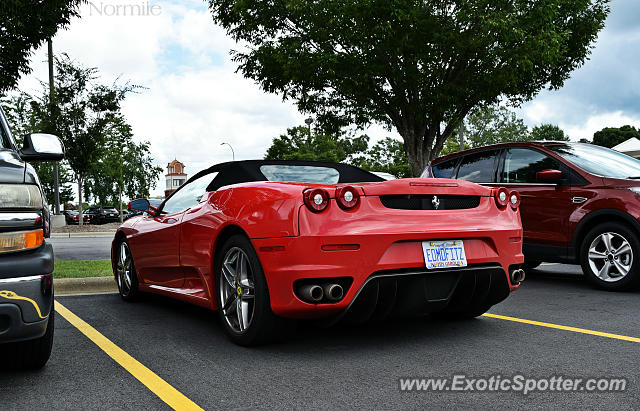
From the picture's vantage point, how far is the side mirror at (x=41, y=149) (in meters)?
4.21

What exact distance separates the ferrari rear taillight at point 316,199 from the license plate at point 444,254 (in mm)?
711

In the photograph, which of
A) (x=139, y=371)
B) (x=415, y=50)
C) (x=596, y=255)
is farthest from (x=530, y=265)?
(x=415, y=50)

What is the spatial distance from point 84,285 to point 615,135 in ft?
340

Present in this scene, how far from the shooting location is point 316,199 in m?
3.70

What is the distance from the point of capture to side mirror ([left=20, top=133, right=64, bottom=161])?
421cm

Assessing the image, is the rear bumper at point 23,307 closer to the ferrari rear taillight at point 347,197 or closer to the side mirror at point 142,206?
the ferrari rear taillight at point 347,197

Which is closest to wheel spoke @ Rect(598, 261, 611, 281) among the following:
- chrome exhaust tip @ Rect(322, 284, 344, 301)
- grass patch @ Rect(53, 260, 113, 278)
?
chrome exhaust tip @ Rect(322, 284, 344, 301)

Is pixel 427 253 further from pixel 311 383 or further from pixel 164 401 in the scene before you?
pixel 164 401

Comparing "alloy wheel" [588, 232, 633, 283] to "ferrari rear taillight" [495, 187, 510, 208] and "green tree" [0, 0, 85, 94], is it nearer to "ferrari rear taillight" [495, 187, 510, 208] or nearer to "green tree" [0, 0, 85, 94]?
"ferrari rear taillight" [495, 187, 510, 208]

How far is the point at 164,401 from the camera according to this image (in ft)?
9.78

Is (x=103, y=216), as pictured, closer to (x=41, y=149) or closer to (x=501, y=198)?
(x=41, y=149)

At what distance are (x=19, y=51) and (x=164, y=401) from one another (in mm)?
13616

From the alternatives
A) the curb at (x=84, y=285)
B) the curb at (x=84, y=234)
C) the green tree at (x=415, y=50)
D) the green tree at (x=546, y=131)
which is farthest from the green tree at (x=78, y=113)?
the green tree at (x=546, y=131)

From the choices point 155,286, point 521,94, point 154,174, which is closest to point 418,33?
point 521,94
